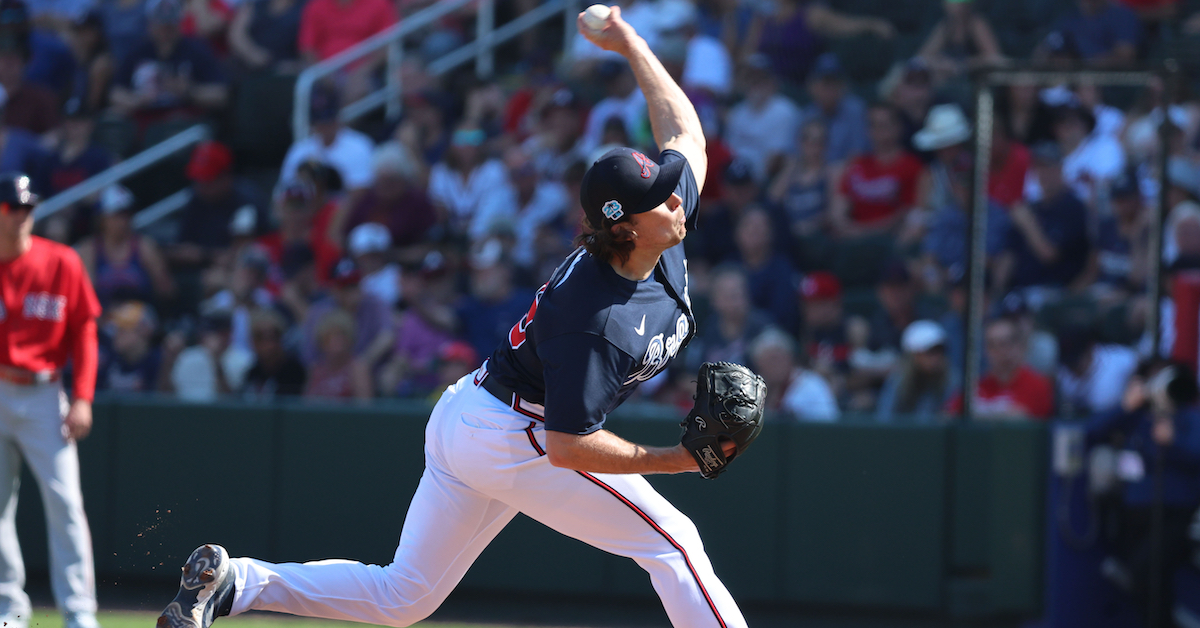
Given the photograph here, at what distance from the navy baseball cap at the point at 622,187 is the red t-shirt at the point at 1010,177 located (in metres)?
5.59

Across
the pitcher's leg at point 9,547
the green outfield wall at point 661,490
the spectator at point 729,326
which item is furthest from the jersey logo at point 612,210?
the spectator at point 729,326

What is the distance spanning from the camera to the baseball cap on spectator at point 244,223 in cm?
945

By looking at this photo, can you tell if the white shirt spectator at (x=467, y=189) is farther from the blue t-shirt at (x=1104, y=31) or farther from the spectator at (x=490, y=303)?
the blue t-shirt at (x=1104, y=31)

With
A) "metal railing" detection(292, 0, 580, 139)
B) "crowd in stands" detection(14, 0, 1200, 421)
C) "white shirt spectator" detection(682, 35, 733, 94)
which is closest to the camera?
"crowd in stands" detection(14, 0, 1200, 421)

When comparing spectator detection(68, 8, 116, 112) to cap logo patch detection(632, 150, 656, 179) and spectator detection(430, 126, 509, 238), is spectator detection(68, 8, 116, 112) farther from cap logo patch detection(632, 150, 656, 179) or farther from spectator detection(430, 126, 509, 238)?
cap logo patch detection(632, 150, 656, 179)

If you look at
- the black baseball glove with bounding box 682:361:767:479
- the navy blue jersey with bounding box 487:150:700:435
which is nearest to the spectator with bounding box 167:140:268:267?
the navy blue jersey with bounding box 487:150:700:435

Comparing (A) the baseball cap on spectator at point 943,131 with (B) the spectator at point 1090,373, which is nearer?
(B) the spectator at point 1090,373

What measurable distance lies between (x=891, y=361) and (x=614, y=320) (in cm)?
475

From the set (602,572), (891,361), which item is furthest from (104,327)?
(891,361)

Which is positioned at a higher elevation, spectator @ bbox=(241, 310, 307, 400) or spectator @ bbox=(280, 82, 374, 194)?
spectator @ bbox=(280, 82, 374, 194)

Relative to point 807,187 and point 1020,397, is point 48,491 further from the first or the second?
point 807,187

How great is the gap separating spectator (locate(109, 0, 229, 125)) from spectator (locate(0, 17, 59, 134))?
0.56 metres

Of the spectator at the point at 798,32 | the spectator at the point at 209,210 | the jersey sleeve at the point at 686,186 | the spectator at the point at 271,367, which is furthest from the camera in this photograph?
the spectator at the point at 798,32

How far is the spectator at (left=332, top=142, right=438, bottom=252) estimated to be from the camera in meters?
9.12
